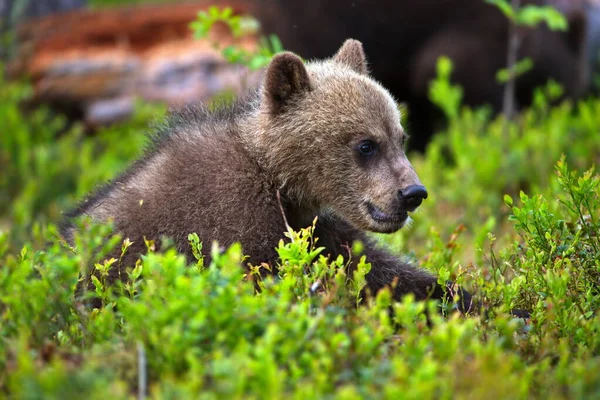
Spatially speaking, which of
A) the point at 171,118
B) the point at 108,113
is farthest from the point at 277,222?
the point at 108,113

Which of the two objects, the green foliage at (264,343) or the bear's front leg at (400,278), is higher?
the green foliage at (264,343)

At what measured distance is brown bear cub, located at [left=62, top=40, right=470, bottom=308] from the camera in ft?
14.9

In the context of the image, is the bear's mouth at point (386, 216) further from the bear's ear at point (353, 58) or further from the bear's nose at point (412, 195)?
the bear's ear at point (353, 58)

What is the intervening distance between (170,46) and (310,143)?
745 cm

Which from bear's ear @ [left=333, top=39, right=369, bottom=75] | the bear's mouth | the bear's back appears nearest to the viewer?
the bear's back

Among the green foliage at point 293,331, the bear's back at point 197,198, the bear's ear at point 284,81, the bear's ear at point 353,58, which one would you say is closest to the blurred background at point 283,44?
the bear's ear at point 353,58

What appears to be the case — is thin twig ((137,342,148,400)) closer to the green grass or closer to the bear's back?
the green grass

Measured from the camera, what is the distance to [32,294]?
327 centimetres

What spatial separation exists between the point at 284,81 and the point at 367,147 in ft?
2.14

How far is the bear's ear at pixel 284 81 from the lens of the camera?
15.7ft

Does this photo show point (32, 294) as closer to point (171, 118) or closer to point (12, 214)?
point (171, 118)

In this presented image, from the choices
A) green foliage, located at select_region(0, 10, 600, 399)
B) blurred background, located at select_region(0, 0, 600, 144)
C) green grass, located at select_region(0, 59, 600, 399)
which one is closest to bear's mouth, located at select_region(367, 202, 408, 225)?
green grass, located at select_region(0, 59, 600, 399)

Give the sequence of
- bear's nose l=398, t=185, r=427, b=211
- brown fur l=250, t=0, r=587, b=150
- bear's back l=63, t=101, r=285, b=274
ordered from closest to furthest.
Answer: bear's back l=63, t=101, r=285, b=274 < bear's nose l=398, t=185, r=427, b=211 < brown fur l=250, t=0, r=587, b=150

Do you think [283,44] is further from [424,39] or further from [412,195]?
[412,195]
